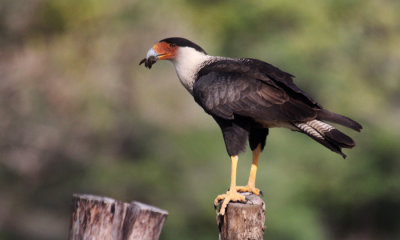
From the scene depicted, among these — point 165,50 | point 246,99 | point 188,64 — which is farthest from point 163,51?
point 246,99

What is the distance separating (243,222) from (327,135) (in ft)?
3.11

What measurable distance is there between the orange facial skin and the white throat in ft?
0.14

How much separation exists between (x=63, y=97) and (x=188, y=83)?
909 centimetres

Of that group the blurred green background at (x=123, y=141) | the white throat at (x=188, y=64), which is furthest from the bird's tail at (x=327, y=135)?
the blurred green background at (x=123, y=141)

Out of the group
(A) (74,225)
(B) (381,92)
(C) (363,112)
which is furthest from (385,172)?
(A) (74,225)

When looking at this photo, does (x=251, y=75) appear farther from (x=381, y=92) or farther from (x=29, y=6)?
(x=381, y=92)

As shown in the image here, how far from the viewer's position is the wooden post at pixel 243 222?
4453mm

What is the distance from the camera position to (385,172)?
766 inches

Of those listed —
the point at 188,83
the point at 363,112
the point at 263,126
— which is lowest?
the point at 263,126

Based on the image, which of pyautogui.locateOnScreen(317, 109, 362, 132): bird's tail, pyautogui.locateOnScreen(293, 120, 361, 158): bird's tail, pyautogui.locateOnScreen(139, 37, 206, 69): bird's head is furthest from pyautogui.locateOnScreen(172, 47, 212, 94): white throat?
pyautogui.locateOnScreen(317, 109, 362, 132): bird's tail

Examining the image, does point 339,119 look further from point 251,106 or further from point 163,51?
point 163,51

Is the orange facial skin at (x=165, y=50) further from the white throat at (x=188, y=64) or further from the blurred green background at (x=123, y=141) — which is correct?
the blurred green background at (x=123, y=141)

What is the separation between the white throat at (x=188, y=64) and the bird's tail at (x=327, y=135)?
3.24ft

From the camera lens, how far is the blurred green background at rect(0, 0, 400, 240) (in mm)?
12477
